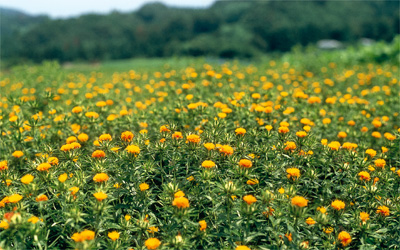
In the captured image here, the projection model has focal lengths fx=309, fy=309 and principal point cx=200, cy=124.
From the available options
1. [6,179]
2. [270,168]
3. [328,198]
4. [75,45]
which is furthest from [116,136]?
[75,45]

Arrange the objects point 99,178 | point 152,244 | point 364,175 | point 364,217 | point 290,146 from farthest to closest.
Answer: point 290,146, point 364,175, point 364,217, point 99,178, point 152,244

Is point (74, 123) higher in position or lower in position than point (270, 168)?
higher

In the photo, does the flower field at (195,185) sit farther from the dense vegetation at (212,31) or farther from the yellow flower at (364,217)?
the dense vegetation at (212,31)

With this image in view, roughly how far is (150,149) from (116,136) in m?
1.09

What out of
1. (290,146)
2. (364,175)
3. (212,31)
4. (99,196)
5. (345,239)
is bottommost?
(345,239)

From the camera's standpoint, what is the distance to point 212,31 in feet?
198

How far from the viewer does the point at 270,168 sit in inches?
106

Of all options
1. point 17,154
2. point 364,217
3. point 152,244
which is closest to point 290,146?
point 364,217

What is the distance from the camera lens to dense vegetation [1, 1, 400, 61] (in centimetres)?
5194

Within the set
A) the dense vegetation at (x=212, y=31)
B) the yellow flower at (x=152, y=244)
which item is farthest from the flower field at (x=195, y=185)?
the dense vegetation at (x=212, y=31)

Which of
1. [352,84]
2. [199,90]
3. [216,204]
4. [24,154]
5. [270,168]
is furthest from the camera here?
[352,84]

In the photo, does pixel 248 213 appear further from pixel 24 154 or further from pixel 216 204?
pixel 24 154

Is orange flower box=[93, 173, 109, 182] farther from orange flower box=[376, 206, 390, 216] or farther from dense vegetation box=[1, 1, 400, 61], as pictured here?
dense vegetation box=[1, 1, 400, 61]

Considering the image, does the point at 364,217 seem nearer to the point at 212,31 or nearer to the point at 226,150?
the point at 226,150
